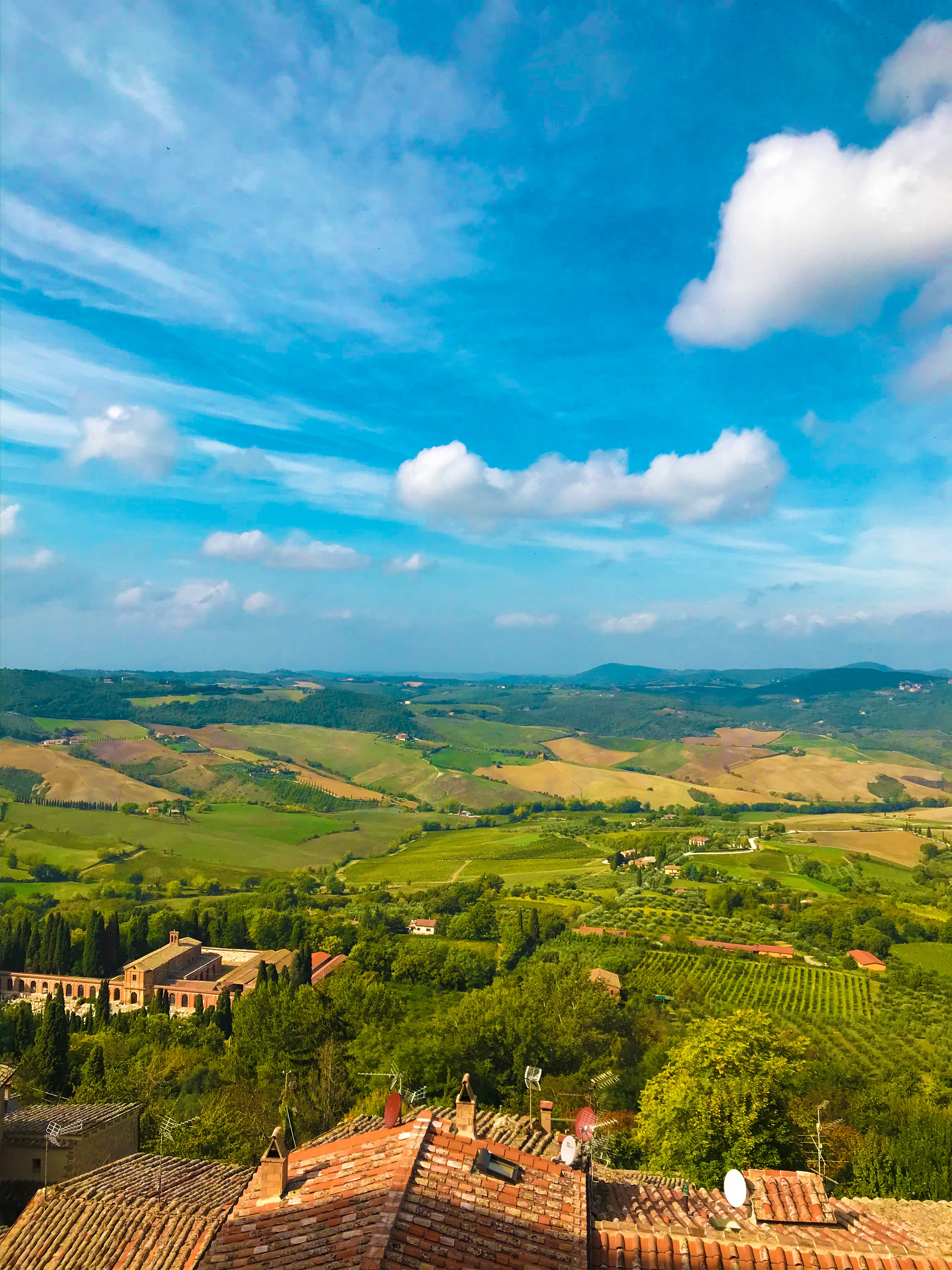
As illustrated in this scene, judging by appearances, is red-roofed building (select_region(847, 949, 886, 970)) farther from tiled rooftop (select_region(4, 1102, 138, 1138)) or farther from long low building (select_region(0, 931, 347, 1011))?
tiled rooftop (select_region(4, 1102, 138, 1138))

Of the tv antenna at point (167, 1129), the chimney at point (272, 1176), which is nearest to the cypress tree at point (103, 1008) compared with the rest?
the tv antenna at point (167, 1129)

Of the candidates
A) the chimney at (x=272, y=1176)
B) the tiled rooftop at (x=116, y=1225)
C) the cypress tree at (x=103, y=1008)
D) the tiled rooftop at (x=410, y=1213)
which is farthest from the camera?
the cypress tree at (x=103, y=1008)

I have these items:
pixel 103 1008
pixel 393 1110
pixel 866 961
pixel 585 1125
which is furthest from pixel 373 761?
pixel 393 1110

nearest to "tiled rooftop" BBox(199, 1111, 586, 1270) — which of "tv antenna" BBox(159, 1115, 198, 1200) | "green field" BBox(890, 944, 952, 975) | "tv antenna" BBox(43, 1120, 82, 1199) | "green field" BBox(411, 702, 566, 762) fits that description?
"tv antenna" BBox(43, 1120, 82, 1199)

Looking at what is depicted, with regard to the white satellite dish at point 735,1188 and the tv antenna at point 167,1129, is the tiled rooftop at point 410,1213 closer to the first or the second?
the white satellite dish at point 735,1188

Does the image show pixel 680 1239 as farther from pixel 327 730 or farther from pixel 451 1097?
pixel 327 730

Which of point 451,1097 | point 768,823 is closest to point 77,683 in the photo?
point 768,823

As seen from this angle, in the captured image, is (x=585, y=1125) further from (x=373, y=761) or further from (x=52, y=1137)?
(x=373, y=761)
